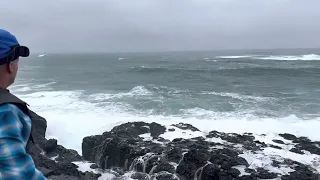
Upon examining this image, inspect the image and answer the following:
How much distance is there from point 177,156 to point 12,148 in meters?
10.7

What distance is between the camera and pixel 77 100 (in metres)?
26.5

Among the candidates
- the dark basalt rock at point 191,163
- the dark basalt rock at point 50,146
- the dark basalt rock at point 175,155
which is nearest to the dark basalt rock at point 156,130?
the dark basalt rock at point 175,155

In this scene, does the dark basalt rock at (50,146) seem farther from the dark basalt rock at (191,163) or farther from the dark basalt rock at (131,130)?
the dark basalt rock at (191,163)

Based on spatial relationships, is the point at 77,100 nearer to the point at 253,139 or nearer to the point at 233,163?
the point at 253,139

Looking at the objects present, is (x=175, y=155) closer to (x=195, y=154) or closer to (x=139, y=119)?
(x=195, y=154)

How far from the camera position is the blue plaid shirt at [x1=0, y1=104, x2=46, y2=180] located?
1146mm

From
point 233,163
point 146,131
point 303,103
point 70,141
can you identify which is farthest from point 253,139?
point 303,103

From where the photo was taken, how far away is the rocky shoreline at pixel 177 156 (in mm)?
10391

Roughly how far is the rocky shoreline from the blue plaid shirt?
852 cm

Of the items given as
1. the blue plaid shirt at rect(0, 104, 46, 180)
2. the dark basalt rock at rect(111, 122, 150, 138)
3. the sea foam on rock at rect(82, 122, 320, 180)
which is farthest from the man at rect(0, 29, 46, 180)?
the dark basalt rock at rect(111, 122, 150, 138)

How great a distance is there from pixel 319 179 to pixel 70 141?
11916 millimetres

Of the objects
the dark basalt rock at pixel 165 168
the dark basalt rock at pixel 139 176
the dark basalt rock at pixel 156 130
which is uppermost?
the dark basalt rock at pixel 156 130

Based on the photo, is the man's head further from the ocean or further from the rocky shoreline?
the ocean

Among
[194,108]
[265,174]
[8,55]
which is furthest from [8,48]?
[194,108]
